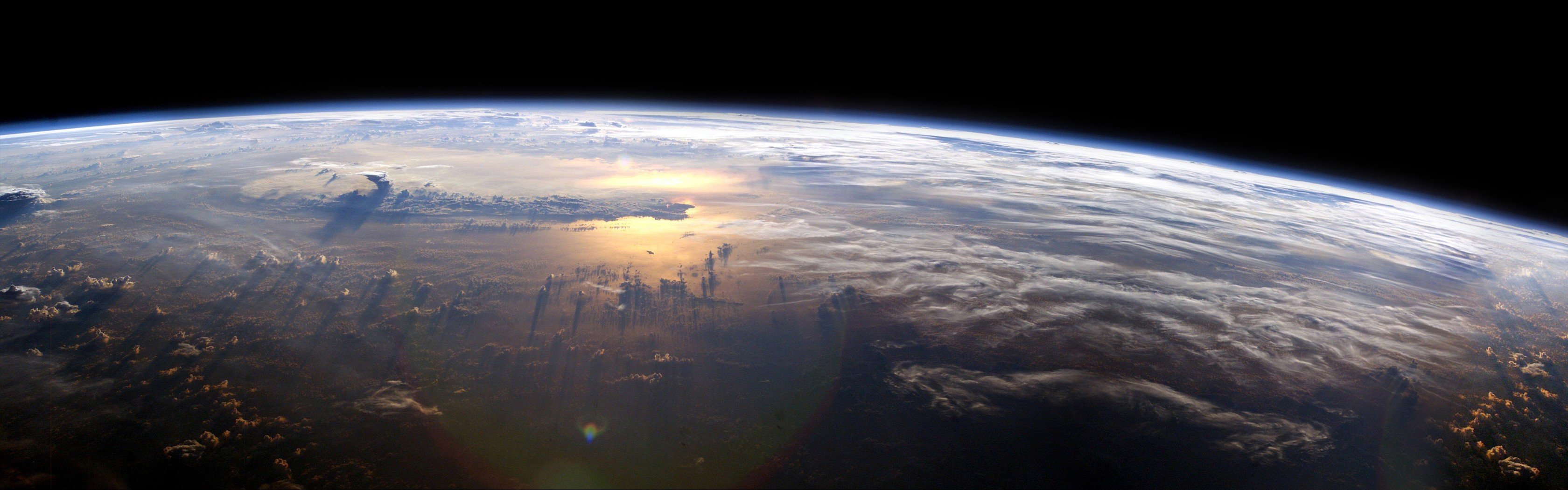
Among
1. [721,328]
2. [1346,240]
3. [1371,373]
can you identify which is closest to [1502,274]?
[1346,240]

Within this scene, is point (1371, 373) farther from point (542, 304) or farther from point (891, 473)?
point (542, 304)

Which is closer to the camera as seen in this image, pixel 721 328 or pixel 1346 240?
pixel 721 328

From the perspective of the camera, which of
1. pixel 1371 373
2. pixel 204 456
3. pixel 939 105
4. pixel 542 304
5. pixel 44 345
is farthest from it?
pixel 542 304

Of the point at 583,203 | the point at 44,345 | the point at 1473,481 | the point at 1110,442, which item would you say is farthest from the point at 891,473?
the point at 583,203

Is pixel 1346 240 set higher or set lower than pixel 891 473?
higher

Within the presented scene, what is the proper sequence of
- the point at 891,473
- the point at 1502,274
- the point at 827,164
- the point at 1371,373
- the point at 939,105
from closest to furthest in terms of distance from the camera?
the point at 939,105 < the point at 891,473 < the point at 1371,373 < the point at 1502,274 < the point at 827,164

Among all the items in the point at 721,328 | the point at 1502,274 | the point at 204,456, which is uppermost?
the point at 1502,274
